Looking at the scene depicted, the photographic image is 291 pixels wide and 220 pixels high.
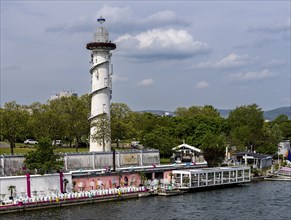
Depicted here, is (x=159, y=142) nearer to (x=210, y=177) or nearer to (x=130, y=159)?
(x=130, y=159)

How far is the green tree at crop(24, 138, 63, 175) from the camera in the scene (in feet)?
170

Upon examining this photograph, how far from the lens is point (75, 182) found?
54.3m

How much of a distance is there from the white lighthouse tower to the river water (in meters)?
17.7

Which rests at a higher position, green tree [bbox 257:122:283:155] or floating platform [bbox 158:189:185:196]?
green tree [bbox 257:122:283:155]

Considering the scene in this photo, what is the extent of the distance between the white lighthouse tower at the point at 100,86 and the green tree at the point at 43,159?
664 inches

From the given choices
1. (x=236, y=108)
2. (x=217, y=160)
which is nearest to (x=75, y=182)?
(x=217, y=160)

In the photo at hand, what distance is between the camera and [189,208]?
4784 cm

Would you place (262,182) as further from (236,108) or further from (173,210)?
(236,108)

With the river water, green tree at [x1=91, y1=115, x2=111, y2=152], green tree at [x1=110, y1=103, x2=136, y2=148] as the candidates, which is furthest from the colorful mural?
green tree at [x1=110, y1=103, x2=136, y2=148]

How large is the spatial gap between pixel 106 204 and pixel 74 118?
4152cm

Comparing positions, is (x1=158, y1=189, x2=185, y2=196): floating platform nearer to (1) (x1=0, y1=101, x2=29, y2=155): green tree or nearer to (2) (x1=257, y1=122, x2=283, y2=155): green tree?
(1) (x1=0, y1=101, x2=29, y2=155): green tree

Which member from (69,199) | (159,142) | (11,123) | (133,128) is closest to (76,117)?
(133,128)

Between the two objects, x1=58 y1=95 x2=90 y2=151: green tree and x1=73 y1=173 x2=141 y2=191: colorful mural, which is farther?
x1=58 y1=95 x2=90 y2=151: green tree

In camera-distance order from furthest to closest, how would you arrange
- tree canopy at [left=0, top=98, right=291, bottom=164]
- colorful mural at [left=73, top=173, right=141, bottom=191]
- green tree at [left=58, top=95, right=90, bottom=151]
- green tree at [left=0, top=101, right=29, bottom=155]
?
green tree at [left=58, top=95, right=90, bottom=151], tree canopy at [left=0, top=98, right=291, bottom=164], green tree at [left=0, top=101, right=29, bottom=155], colorful mural at [left=73, top=173, right=141, bottom=191]
